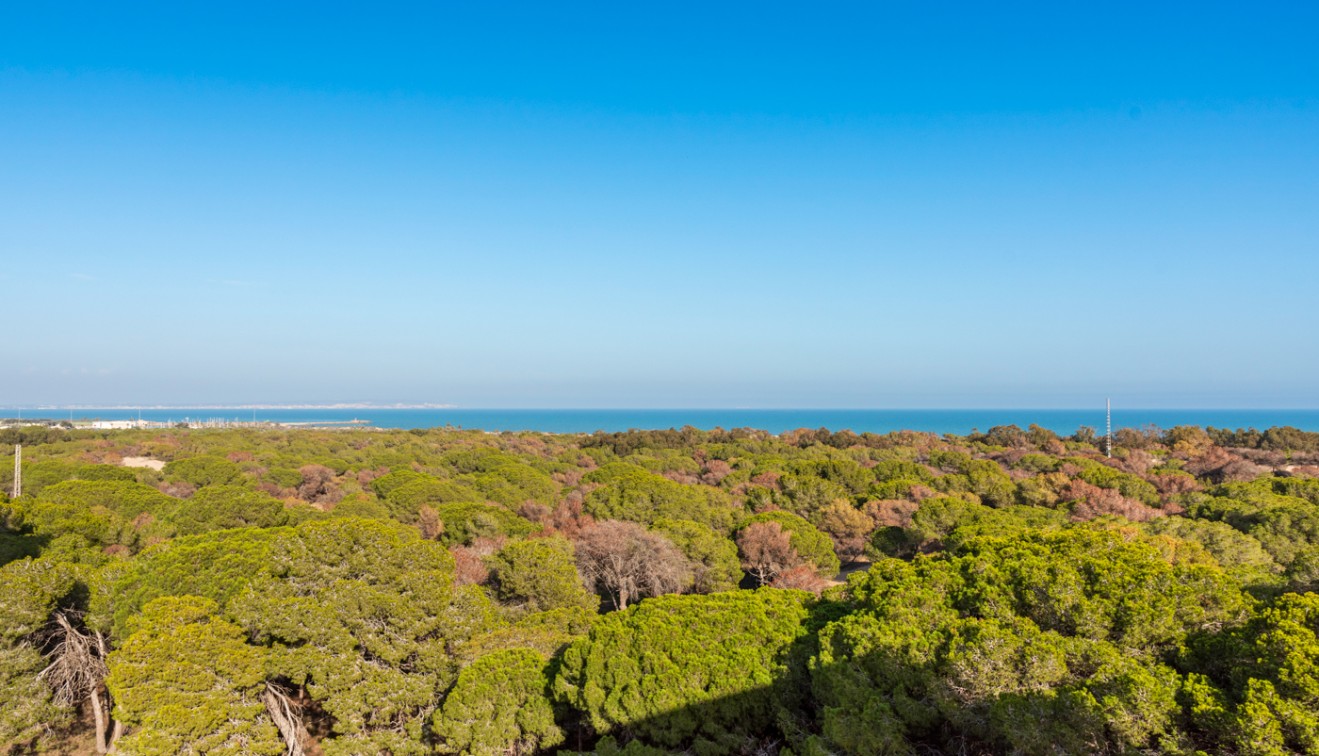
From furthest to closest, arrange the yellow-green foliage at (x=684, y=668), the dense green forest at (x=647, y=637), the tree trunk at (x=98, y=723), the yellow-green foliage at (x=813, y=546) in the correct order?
the yellow-green foliage at (x=813, y=546), the tree trunk at (x=98, y=723), the yellow-green foliage at (x=684, y=668), the dense green forest at (x=647, y=637)

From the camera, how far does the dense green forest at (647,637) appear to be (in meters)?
7.55

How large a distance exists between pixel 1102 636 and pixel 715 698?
479 cm

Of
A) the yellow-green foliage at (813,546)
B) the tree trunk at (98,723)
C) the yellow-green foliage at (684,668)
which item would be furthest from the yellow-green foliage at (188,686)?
the yellow-green foliage at (813,546)

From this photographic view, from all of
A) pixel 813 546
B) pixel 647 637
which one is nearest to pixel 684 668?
pixel 647 637

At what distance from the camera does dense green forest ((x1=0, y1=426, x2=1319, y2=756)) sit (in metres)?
7.55

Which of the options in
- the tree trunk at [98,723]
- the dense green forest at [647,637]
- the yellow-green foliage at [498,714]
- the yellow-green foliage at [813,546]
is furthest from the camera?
the yellow-green foliage at [813,546]

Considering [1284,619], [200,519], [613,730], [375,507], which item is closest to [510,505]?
[375,507]

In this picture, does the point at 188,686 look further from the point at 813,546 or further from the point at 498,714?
the point at 813,546

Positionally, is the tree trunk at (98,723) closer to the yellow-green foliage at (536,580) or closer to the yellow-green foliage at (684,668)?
the yellow-green foliage at (536,580)

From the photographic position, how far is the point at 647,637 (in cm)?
1070

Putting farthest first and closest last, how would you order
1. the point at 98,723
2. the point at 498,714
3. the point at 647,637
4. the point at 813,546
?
the point at 813,546 → the point at 98,723 → the point at 498,714 → the point at 647,637

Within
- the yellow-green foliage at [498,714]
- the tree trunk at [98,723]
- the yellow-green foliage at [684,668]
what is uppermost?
the yellow-green foliage at [684,668]

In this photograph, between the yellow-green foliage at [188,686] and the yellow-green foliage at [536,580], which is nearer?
the yellow-green foliage at [188,686]

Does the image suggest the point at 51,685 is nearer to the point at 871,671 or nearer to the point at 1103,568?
the point at 871,671
